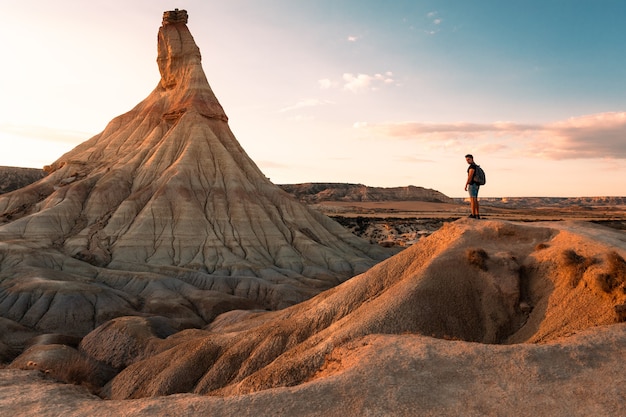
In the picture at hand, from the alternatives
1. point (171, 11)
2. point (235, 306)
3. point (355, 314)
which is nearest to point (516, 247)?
point (355, 314)

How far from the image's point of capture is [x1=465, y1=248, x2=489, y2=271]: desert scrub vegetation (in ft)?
50.6

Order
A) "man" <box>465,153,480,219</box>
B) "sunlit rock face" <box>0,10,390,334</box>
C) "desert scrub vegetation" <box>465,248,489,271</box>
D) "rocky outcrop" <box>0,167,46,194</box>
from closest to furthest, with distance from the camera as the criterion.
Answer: "desert scrub vegetation" <box>465,248,489,271</box>, "man" <box>465,153,480,219</box>, "sunlit rock face" <box>0,10,390,334</box>, "rocky outcrop" <box>0,167,46,194</box>

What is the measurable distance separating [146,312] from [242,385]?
26.5 meters

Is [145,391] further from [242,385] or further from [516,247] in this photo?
[516,247]

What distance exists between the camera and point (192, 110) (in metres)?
68.8

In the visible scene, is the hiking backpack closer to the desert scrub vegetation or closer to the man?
the man

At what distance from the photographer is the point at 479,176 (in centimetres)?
1691

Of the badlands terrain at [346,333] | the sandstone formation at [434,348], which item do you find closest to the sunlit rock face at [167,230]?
the badlands terrain at [346,333]

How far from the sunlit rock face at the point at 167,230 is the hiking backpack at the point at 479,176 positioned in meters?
24.4

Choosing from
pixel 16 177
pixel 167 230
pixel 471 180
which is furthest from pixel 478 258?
pixel 16 177

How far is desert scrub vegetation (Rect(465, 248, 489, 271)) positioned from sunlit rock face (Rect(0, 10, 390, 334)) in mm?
23891

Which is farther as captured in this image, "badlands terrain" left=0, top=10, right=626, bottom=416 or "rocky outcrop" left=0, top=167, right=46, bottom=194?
"rocky outcrop" left=0, top=167, right=46, bottom=194

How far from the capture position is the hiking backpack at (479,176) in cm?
1684

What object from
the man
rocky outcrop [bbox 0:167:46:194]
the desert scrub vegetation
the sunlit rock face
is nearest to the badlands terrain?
the desert scrub vegetation
